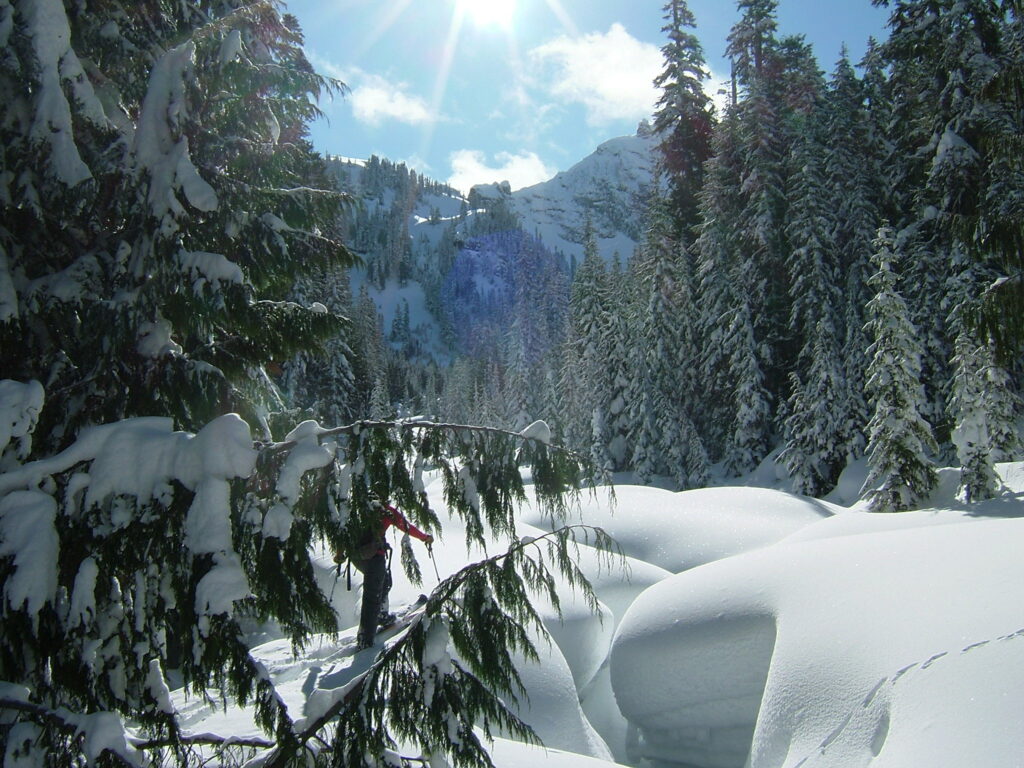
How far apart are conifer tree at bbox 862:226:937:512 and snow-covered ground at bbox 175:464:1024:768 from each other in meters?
6.19

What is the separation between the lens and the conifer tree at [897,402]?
1482 cm

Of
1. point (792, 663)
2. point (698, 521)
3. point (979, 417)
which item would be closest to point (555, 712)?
point (792, 663)

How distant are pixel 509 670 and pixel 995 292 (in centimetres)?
568

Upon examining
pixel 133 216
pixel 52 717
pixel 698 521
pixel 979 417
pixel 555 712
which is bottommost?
pixel 555 712

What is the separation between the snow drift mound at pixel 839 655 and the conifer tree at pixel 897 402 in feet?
28.6

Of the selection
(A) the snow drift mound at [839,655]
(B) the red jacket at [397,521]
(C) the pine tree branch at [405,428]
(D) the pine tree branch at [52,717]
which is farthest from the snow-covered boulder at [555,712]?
(D) the pine tree branch at [52,717]

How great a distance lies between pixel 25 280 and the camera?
288 cm

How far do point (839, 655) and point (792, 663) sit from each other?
42cm

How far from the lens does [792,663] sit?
5484 millimetres

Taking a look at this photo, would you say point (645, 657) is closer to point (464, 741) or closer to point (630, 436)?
point (464, 741)

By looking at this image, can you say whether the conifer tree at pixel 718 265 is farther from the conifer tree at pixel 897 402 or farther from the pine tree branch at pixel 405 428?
the pine tree branch at pixel 405 428

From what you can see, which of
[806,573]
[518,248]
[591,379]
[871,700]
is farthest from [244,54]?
[518,248]

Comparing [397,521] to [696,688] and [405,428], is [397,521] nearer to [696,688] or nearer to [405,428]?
[405,428]

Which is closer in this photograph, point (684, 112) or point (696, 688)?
point (696, 688)
